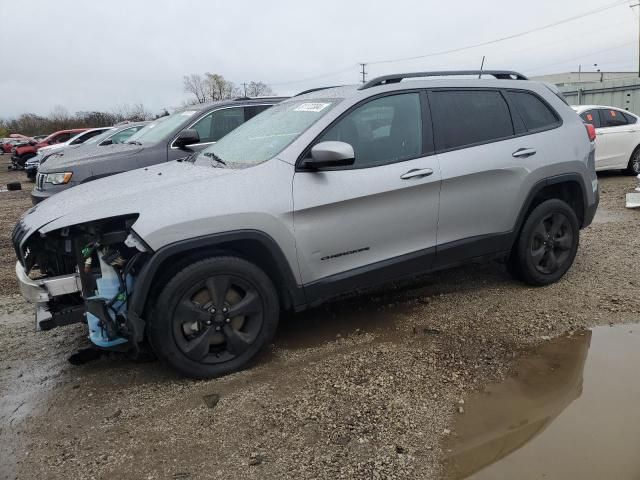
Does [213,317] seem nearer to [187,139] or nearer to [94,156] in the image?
[187,139]

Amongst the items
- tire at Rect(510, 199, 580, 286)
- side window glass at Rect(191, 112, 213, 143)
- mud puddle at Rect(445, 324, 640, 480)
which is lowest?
mud puddle at Rect(445, 324, 640, 480)

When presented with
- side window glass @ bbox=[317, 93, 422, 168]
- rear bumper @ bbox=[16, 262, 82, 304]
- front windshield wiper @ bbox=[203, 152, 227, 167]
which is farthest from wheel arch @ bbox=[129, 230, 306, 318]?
side window glass @ bbox=[317, 93, 422, 168]

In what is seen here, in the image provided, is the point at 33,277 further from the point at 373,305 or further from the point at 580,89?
the point at 580,89

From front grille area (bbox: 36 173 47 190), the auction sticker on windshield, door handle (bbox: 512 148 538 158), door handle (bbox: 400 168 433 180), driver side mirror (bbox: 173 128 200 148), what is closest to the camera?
door handle (bbox: 400 168 433 180)

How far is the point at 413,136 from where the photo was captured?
3.80 metres

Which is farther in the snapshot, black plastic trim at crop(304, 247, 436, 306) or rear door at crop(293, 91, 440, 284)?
black plastic trim at crop(304, 247, 436, 306)

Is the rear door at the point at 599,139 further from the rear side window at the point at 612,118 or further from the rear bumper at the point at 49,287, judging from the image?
the rear bumper at the point at 49,287

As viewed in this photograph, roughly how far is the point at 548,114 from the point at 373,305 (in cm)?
231

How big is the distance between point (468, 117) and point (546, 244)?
1392 mm

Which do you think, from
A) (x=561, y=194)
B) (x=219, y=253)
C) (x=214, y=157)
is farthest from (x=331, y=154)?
(x=561, y=194)

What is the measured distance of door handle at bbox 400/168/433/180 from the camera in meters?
3.64

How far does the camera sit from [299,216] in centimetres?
331

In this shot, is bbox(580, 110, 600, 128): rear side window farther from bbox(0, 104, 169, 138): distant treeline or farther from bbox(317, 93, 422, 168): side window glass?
bbox(0, 104, 169, 138): distant treeline

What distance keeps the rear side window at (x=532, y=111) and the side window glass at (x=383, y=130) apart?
1.06 m
